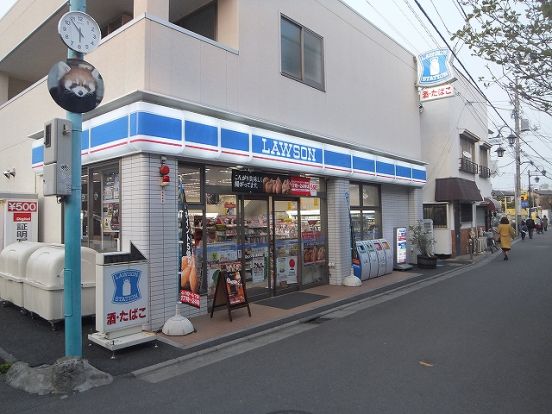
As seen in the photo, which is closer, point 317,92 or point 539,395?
point 539,395

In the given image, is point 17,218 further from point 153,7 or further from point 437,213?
point 437,213

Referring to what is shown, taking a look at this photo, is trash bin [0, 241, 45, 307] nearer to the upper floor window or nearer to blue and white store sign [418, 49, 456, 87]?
the upper floor window

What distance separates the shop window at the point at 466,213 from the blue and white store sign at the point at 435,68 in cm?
771

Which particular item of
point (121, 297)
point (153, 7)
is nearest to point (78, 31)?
point (153, 7)

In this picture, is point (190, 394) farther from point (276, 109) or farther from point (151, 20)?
point (276, 109)

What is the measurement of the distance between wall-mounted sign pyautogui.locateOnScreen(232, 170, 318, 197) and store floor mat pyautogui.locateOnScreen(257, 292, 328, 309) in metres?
2.51

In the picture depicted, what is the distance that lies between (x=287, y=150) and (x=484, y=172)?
1983 cm

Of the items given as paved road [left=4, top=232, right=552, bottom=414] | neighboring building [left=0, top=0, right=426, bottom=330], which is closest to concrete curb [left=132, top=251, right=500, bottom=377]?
paved road [left=4, top=232, right=552, bottom=414]

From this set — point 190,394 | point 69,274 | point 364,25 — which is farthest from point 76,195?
point 364,25

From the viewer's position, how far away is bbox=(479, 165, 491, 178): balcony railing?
976 inches

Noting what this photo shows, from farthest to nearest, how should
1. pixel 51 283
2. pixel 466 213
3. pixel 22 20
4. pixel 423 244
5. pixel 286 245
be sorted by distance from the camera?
1. pixel 466 213
2. pixel 423 244
3. pixel 22 20
4. pixel 286 245
5. pixel 51 283

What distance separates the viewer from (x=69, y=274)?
5.41 metres

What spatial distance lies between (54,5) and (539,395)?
41.7ft

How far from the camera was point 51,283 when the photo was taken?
7230 mm
